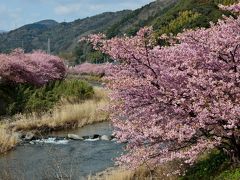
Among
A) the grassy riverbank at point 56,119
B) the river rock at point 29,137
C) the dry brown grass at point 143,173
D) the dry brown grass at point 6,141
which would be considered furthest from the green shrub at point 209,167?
the river rock at point 29,137

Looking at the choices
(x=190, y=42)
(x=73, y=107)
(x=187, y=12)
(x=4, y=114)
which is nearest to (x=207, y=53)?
(x=190, y=42)

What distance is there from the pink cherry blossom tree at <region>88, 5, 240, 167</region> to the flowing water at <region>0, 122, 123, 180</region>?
4.57 metres

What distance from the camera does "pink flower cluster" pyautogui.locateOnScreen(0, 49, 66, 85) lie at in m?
27.1

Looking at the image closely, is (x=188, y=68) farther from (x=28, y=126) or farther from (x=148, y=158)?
(x=28, y=126)

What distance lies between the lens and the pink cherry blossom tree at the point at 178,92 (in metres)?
7.38

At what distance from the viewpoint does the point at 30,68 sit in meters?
28.8

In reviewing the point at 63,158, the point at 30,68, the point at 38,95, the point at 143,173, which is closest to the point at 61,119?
the point at 38,95

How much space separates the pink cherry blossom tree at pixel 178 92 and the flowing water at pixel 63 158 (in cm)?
457

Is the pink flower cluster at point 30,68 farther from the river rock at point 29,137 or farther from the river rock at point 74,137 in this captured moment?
the river rock at point 74,137

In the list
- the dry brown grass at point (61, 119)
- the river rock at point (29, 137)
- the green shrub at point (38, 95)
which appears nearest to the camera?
the river rock at point (29, 137)

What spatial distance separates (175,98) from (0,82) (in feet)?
67.4

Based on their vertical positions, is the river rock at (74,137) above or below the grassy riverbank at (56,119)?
below

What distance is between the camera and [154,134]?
768 centimetres

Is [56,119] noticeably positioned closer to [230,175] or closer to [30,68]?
[30,68]
